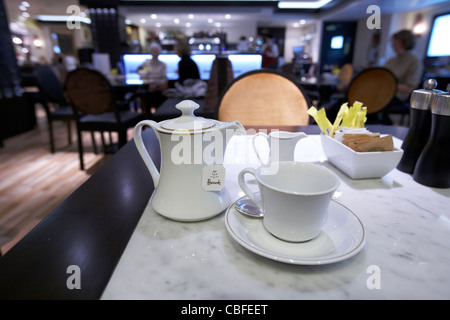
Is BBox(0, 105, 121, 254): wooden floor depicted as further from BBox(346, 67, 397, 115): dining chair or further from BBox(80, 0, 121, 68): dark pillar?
BBox(80, 0, 121, 68): dark pillar

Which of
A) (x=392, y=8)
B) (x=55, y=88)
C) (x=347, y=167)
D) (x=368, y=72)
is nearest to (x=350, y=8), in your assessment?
(x=392, y=8)

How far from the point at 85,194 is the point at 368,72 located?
8.39 ft

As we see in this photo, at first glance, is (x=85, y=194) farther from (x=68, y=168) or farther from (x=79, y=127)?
(x=68, y=168)

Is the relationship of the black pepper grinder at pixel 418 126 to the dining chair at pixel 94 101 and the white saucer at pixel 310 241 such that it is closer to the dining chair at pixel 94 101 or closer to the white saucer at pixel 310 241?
the white saucer at pixel 310 241

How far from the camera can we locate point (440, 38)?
6129 mm

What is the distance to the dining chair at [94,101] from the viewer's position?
7.50ft

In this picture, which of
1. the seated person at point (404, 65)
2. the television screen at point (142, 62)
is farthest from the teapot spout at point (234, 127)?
the television screen at point (142, 62)

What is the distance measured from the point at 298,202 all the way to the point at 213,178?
14 cm

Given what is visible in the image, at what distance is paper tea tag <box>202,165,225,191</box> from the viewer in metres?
0.44

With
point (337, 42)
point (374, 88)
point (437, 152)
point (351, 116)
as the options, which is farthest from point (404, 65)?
point (337, 42)

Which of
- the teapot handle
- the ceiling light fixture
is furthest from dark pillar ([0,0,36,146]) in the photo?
the ceiling light fixture

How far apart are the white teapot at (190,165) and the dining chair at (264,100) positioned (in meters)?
0.83

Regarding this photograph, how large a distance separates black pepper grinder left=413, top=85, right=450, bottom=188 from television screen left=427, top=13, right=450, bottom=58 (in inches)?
284

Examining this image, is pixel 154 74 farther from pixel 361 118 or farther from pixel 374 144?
pixel 374 144
